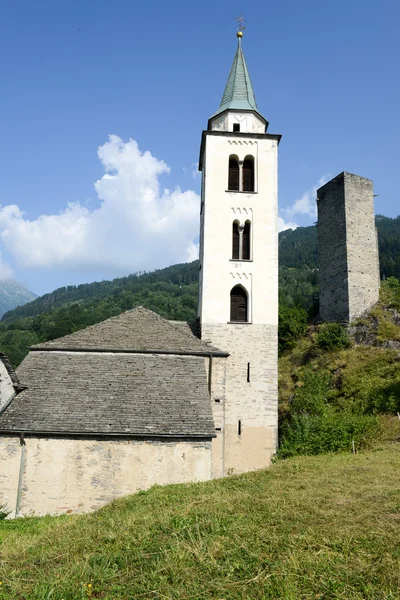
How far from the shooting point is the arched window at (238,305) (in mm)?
18125

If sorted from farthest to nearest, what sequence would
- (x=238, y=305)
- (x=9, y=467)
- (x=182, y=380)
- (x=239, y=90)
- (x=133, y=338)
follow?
(x=239, y=90) → (x=238, y=305) → (x=133, y=338) → (x=182, y=380) → (x=9, y=467)

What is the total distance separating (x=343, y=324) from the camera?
33.9m

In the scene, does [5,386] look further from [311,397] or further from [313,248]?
[313,248]

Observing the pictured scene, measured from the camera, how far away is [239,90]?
20875 mm

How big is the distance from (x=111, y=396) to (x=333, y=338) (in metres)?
23.0

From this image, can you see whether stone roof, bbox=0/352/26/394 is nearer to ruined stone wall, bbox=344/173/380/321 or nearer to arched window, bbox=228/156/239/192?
arched window, bbox=228/156/239/192

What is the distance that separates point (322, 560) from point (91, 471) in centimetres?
790

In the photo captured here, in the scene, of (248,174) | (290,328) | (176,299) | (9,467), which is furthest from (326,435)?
(176,299)

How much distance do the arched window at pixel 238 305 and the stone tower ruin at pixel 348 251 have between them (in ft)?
58.6

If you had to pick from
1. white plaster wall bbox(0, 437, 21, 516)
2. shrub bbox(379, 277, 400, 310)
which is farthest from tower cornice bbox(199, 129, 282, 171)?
shrub bbox(379, 277, 400, 310)

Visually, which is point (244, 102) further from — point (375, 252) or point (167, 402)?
point (375, 252)

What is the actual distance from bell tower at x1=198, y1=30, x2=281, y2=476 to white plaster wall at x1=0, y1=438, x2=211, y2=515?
3427 millimetres

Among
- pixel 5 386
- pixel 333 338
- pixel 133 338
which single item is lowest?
pixel 5 386

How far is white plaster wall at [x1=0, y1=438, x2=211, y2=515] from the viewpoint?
11727 millimetres
